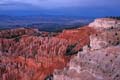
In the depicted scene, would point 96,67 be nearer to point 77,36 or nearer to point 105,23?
point 77,36

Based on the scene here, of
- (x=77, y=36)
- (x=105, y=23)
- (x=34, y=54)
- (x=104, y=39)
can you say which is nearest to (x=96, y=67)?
(x=104, y=39)

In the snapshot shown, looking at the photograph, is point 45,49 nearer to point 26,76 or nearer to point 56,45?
point 56,45

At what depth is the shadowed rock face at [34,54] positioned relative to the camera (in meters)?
78.0

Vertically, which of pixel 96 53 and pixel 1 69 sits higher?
pixel 96 53

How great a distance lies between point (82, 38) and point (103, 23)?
9.00 m

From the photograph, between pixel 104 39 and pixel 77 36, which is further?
pixel 77 36

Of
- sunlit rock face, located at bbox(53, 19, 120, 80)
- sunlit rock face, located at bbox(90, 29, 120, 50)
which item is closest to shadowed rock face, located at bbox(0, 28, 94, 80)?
sunlit rock face, located at bbox(90, 29, 120, 50)

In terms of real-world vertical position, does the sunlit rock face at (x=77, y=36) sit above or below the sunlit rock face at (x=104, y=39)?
below

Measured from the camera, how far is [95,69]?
3944cm

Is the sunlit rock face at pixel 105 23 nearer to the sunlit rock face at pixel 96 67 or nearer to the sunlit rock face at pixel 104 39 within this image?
the sunlit rock face at pixel 104 39

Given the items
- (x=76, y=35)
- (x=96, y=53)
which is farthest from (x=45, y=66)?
(x=96, y=53)

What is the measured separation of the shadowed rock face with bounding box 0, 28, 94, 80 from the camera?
256 feet

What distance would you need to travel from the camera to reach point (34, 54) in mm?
92562

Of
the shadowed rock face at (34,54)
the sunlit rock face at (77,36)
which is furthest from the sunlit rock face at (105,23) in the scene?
the shadowed rock face at (34,54)
